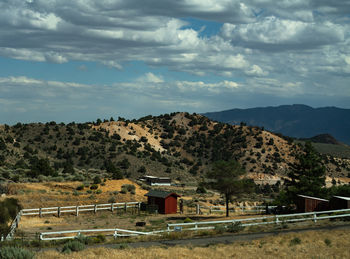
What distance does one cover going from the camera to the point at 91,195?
50.7 m

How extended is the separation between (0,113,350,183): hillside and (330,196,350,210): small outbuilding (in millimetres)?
48882

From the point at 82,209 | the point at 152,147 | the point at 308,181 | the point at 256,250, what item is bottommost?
the point at 82,209

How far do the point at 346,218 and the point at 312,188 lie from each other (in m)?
17.8

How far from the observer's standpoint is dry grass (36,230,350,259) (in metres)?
19.7

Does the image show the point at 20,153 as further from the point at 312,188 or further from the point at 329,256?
the point at 329,256

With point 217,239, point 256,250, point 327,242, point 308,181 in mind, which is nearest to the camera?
point 256,250

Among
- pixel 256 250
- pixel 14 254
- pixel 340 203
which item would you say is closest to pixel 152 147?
pixel 340 203

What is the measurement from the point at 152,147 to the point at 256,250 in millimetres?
103442

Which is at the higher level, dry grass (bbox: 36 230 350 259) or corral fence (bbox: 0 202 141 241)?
dry grass (bbox: 36 230 350 259)

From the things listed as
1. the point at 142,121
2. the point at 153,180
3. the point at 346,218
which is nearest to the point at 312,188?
the point at 346,218

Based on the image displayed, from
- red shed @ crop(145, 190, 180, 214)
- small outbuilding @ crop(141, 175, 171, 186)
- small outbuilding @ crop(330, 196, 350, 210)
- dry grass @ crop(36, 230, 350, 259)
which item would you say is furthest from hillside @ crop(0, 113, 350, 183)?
dry grass @ crop(36, 230, 350, 259)

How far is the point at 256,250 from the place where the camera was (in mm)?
21641

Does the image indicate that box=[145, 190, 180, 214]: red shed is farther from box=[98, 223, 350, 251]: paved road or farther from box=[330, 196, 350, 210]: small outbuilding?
box=[98, 223, 350, 251]: paved road

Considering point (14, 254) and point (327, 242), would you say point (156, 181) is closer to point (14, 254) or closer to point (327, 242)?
point (327, 242)
